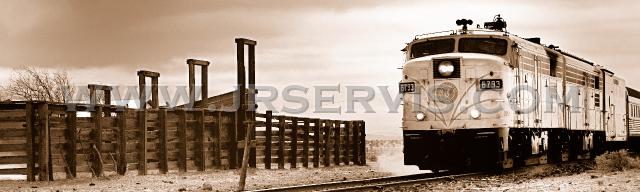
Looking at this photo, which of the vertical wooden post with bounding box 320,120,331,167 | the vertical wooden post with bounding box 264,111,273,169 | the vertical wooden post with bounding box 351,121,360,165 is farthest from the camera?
the vertical wooden post with bounding box 351,121,360,165

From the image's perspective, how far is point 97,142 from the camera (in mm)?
18125

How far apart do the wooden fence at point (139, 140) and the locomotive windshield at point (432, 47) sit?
14.7ft

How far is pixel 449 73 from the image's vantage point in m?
17.7

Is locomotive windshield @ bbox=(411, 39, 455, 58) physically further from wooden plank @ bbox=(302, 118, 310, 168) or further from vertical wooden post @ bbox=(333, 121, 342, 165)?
vertical wooden post @ bbox=(333, 121, 342, 165)

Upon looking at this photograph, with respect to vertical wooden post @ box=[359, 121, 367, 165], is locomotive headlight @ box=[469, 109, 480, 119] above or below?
above

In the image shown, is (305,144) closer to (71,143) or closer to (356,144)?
(356,144)

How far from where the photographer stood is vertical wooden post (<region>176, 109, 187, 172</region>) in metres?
20.6

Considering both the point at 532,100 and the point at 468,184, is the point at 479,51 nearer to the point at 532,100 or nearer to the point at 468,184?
the point at 532,100

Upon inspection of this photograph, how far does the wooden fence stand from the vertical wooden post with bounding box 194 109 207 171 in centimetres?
3

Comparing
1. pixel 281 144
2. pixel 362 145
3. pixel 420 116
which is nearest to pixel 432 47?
pixel 420 116

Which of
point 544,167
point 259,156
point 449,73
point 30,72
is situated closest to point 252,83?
point 259,156

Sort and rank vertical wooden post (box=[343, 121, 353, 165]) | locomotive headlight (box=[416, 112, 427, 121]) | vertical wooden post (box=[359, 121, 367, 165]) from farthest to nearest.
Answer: vertical wooden post (box=[359, 121, 367, 165]) < vertical wooden post (box=[343, 121, 353, 165]) < locomotive headlight (box=[416, 112, 427, 121])

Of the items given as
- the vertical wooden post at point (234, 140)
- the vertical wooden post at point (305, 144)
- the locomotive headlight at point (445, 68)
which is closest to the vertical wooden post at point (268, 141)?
the vertical wooden post at point (234, 140)

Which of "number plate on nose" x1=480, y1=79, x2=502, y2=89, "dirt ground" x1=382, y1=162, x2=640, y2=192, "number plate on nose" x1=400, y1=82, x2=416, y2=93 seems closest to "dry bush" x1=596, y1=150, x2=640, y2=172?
"dirt ground" x1=382, y1=162, x2=640, y2=192
